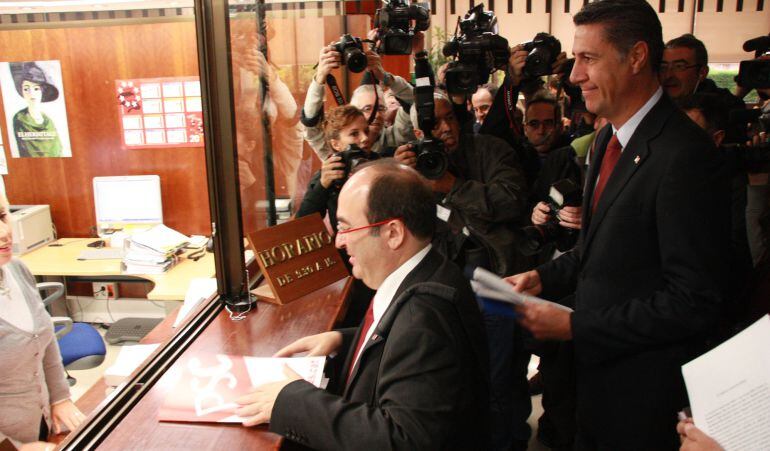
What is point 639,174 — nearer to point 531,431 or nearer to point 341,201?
point 341,201

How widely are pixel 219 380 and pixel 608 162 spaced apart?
1.17m

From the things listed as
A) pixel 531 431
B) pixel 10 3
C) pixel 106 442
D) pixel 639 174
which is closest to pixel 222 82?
pixel 106 442

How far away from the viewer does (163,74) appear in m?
4.46

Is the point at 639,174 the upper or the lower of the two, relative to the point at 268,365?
upper

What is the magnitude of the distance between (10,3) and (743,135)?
493cm

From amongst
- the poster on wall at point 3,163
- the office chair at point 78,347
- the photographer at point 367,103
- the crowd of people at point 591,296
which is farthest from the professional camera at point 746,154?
the poster on wall at point 3,163

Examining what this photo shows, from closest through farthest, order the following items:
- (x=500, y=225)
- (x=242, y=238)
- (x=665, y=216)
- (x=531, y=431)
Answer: (x=665, y=216) → (x=242, y=238) → (x=500, y=225) → (x=531, y=431)

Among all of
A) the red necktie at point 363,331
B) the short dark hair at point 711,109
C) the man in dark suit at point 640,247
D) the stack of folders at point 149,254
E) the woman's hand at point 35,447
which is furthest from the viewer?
the stack of folders at point 149,254

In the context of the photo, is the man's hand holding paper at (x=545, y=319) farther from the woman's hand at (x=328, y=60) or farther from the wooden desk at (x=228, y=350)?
the woman's hand at (x=328, y=60)

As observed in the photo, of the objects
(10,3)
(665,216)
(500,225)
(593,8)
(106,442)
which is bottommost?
(106,442)

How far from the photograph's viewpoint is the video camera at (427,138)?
2145mm

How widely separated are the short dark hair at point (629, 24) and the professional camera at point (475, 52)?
1049mm

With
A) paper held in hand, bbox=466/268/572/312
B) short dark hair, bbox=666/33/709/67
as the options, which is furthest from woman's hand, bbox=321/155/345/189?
short dark hair, bbox=666/33/709/67

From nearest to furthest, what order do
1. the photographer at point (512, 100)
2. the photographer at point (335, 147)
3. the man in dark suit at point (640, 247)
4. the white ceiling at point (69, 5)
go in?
1. the man in dark suit at point (640, 247)
2. the photographer at point (335, 147)
3. the photographer at point (512, 100)
4. the white ceiling at point (69, 5)
